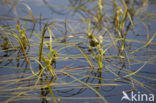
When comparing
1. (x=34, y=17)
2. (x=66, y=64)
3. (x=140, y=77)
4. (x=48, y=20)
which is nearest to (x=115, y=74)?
(x=140, y=77)

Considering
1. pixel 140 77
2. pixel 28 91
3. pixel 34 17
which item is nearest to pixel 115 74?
pixel 140 77

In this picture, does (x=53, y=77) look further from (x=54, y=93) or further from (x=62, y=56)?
(x=62, y=56)

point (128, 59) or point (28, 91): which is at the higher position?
point (128, 59)

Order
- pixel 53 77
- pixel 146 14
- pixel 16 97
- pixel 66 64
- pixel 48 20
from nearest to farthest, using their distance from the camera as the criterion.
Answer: pixel 16 97
pixel 53 77
pixel 66 64
pixel 48 20
pixel 146 14

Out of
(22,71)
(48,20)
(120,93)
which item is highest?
(48,20)

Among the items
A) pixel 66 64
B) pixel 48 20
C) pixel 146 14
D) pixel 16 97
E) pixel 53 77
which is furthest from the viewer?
pixel 146 14

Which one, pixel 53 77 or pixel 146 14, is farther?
pixel 146 14
